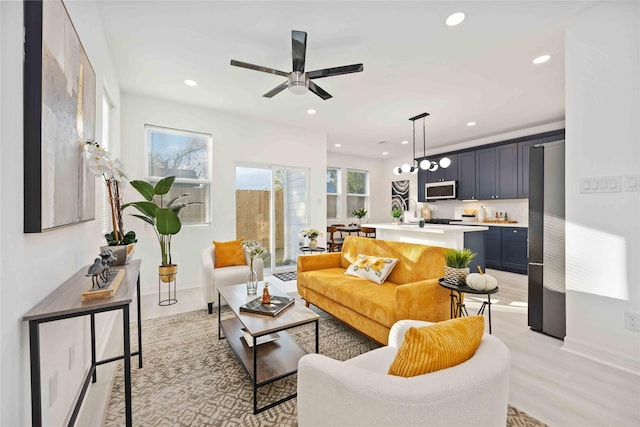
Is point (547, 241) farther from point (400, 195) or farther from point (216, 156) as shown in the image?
point (400, 195)

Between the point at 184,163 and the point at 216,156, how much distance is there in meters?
0.50

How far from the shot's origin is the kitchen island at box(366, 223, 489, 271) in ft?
13.7

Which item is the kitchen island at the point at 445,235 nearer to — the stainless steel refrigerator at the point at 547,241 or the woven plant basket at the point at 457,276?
the stainless steel refrigerator at the point at 547,241

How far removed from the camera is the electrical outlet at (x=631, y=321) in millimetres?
2027

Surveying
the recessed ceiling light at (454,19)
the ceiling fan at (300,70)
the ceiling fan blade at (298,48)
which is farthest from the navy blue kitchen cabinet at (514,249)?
the ceiling fan blade at (298,48)

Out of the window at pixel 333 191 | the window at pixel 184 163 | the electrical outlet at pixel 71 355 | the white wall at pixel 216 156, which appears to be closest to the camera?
the electrical outlet at pixel 71 355

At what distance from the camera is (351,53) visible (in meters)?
2.88

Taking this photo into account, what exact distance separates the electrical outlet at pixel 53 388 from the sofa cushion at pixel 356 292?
1.91 m

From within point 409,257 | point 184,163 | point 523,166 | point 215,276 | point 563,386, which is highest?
point 523,166

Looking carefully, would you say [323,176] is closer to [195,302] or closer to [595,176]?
[195,302]

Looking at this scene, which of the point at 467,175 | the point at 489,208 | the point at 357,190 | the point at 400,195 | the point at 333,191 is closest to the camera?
the point at 489,208

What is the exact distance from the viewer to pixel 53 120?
1231 millimetres

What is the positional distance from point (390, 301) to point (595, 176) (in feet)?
6.43

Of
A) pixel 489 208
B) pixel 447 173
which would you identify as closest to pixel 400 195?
pixel 447 173
